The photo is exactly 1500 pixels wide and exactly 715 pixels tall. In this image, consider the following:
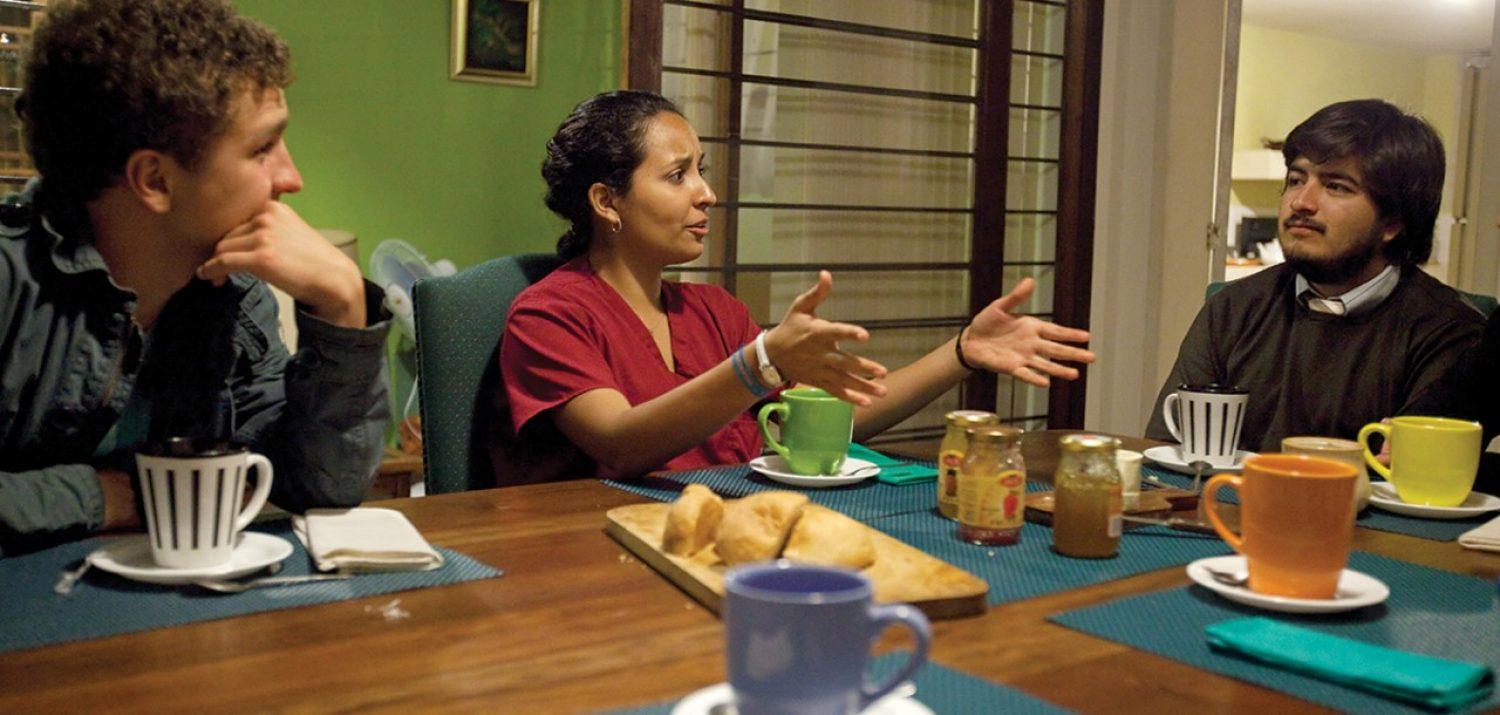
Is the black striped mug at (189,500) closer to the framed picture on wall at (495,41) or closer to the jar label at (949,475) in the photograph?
the jar label at (949,475)

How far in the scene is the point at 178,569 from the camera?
1.06 m

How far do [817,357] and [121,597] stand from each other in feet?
2.52

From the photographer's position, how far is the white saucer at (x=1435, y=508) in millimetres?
1407

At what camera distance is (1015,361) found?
1.67m

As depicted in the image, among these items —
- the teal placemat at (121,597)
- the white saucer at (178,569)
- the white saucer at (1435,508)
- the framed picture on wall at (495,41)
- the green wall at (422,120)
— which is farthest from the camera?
the framed picture on wall at (495,41)

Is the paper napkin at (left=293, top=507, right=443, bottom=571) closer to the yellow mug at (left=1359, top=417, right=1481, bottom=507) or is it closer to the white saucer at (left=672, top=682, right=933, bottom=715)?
the white saucer at (left=672, top=682, right=933, bottom=715)

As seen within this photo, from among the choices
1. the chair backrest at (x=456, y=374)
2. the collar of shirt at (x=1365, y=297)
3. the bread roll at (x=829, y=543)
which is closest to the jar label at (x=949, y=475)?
the bread roll at (x=829, y=543)

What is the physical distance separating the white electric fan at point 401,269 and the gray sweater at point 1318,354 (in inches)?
67.6

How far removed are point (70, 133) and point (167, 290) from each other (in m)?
0.18

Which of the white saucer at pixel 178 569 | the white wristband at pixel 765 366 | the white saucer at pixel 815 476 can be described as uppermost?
the white wristband at pixel 765 366

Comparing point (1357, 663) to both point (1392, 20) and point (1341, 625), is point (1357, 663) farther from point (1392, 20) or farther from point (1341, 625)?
point (1392, 20)

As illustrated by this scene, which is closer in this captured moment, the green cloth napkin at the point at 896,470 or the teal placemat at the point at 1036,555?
the teal placemat at the point at 1036,555

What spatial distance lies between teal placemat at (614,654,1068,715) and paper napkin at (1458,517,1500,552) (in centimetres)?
69

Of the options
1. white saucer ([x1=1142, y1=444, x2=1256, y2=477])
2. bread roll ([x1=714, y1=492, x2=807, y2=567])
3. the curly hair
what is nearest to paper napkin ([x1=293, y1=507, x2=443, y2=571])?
bread roll ([x1=714, y1=492, x2=807, y2=567])
